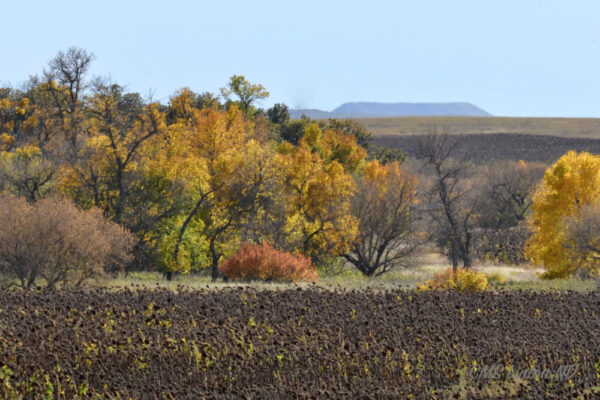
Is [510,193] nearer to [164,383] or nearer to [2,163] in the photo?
[2,163]

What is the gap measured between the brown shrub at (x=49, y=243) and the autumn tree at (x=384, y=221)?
1968 cm

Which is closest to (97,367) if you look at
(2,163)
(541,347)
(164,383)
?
(164,383)

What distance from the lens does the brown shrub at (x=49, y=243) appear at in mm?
28141

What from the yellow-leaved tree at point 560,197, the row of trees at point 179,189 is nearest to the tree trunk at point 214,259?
the row of trees at point 179,189

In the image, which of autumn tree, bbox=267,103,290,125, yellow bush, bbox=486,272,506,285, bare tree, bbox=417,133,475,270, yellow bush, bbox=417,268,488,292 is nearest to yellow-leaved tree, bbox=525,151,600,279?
yellow bush, bbox=486,272,506,285

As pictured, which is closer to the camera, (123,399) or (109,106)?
(123,399)

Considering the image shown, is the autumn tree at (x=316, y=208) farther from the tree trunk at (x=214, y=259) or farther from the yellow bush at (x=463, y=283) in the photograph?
the yellow bush at (x=463, y=283)

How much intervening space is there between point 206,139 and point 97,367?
38.0 metres

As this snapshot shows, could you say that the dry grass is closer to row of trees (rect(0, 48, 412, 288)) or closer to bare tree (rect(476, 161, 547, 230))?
row of trees (rect(0, 48, 412, 288))

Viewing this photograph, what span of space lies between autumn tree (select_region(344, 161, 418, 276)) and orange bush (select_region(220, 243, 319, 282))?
11558 millimetres

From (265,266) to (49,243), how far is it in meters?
9.45

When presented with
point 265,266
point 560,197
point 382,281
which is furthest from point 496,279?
point 265,266

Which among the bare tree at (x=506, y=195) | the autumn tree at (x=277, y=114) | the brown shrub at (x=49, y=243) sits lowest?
the bare tree at (x=506, y=195)

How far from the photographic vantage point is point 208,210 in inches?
1772
